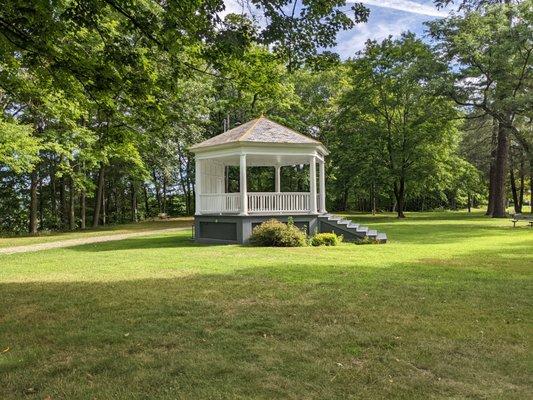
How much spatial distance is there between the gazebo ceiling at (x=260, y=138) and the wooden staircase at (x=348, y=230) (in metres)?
2.91

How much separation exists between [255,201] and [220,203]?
5.22 ft

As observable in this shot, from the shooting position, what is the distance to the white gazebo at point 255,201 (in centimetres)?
1669

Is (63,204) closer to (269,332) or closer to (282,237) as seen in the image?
(282,237)

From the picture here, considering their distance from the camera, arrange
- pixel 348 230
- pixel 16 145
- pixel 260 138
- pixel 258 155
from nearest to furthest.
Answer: pixel 348 230 < pixel 260 138 < pixel 258 155 < pixel 16 145

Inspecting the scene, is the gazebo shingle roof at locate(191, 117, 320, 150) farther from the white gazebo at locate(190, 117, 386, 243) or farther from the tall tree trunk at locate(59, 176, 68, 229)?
the tall tree trunk at locate(59, 176, 68, 229)

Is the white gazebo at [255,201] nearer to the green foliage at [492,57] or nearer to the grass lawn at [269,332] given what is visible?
the grass lawn at [269,332]

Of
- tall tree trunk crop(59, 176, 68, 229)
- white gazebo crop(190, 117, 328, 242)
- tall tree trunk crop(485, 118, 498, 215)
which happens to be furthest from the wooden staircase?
tall tree trunk crop(59, 176, 68, 229)

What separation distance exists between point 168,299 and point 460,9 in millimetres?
28645

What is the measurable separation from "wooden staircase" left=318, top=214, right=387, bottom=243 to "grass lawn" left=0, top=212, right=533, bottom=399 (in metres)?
5.83

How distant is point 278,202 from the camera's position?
17.3 metres

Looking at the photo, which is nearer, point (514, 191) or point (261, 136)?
point (261, 136)

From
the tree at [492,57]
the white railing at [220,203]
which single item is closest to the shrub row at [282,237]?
the white railing at [220,203]

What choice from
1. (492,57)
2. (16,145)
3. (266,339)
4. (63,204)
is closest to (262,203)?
(16,145)

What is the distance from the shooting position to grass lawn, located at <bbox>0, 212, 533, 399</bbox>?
3.76 metres
